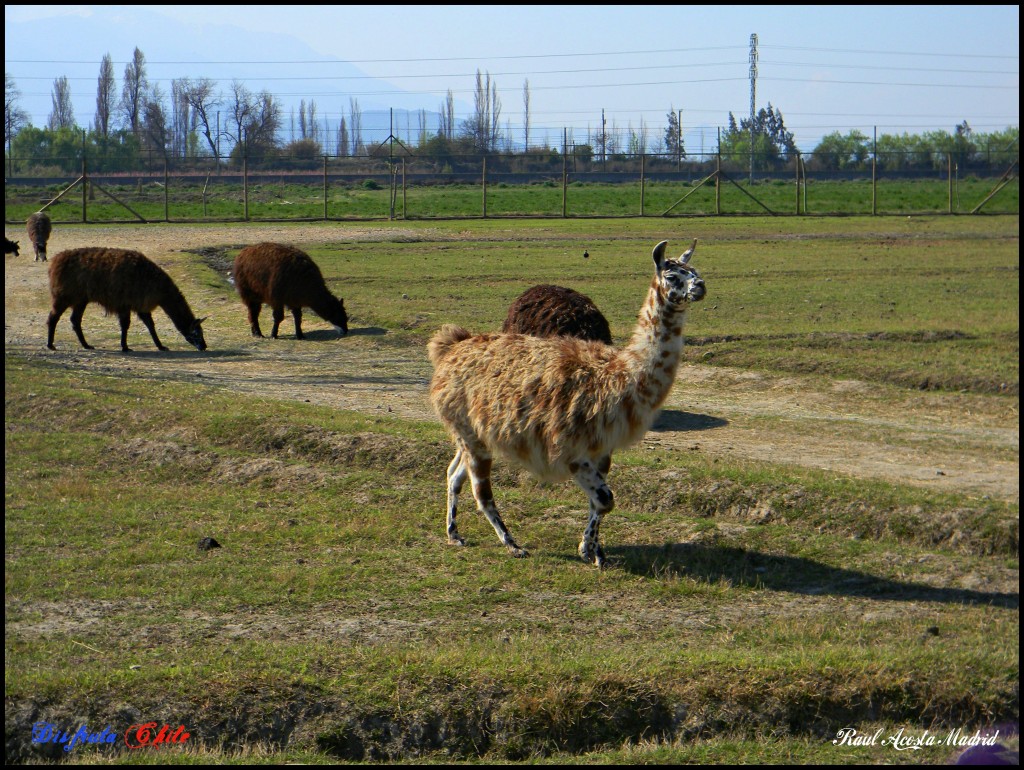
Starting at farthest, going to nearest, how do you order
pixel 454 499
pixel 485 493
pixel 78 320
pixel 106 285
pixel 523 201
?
pixel 523 201
pixel 78 320
pixel 106 285
pixel 454 499
pixel 485 493

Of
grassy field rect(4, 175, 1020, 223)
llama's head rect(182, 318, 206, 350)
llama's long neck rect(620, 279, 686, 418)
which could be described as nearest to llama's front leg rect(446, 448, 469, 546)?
llama's long neck rect(620, 279, 686, 418)

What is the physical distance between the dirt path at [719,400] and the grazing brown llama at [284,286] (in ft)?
1.47

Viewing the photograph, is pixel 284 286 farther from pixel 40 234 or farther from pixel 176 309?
pixel 40 234

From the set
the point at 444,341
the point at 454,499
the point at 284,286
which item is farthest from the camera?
the point at 284,286

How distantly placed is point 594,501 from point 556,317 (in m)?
4.15

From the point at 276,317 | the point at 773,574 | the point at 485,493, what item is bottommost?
the point at 773,574

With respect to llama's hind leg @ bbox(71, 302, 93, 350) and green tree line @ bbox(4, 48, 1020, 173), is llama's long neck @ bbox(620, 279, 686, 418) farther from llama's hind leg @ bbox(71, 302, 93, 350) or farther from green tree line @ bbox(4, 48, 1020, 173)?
green tree line @ bbox(4, 48, 1020, 173)

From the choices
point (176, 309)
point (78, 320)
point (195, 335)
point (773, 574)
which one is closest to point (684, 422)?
point (773, 574)

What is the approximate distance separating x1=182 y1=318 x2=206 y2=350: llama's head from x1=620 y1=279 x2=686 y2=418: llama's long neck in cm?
1125

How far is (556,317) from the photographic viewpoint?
459 inches

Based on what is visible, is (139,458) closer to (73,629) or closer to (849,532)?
(73,629)

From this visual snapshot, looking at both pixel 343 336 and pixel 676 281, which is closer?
pixel 676 281

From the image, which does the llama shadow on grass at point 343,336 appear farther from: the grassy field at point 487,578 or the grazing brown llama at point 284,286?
the grassy field at point 487,578

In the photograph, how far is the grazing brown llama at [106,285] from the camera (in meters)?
17.0
